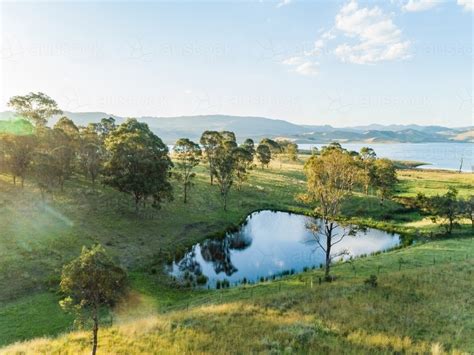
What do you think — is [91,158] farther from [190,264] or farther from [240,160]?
[240,160]

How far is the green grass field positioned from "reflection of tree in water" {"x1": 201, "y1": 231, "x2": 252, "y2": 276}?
2.95m

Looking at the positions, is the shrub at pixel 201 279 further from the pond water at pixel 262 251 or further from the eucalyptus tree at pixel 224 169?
the eucalyptus tree at pixel 224 169

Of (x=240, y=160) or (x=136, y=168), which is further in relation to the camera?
(x=240, y=160)

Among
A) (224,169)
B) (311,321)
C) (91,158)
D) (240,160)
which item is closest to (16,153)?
(91,158)

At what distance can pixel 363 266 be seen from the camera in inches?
1550

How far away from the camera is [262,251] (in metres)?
53.2

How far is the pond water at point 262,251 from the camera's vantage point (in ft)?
143

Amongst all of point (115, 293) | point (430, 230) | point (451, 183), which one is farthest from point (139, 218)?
point (451, 183)

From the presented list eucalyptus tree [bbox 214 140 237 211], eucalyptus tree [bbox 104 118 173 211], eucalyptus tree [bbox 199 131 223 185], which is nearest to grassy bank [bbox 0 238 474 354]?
eucalyptus tree [bbox 104 118 173 211]

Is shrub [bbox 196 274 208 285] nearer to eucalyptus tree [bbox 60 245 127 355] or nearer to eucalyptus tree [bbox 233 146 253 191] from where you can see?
eucalyptus tree [bbox 60 245 127 355]

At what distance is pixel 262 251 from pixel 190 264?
1302cm

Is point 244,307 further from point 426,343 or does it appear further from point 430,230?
point 430,230

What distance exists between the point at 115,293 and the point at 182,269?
25.4 m

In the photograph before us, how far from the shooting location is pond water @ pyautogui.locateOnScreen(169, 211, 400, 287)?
43.5 m
